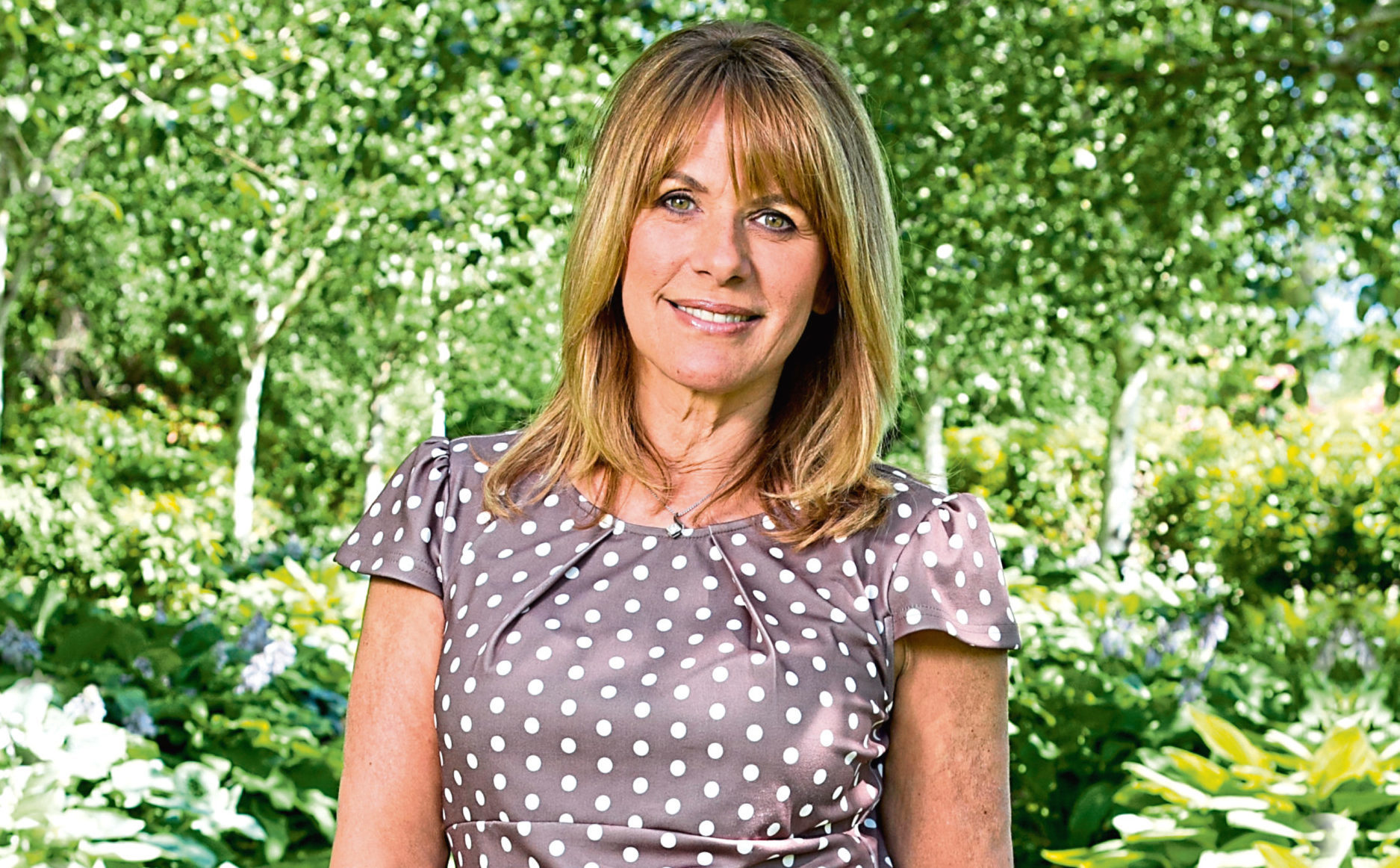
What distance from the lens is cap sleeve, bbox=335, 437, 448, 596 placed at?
159 cm

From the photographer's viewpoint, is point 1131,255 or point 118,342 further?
point 118,342

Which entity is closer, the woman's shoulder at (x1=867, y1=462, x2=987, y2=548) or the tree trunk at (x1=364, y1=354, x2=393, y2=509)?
the woman's shoulder at (x1=867, y1=462, x2=987, y2=548)

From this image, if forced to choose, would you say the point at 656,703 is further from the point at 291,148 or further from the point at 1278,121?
the point at 291,148

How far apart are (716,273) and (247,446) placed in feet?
33.3

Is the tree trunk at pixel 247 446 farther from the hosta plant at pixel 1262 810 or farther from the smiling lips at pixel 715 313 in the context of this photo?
the smiling lips at pixel 715 313

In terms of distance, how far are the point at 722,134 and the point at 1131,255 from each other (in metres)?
4.94

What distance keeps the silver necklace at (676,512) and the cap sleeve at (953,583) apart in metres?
0.24

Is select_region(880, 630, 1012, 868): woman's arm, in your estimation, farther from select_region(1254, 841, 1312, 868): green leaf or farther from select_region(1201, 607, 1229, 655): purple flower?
select_region(1201, 607, 1229, 655): purple flower

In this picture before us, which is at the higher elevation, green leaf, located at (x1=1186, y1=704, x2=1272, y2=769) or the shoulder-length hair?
the shoulder-length hair

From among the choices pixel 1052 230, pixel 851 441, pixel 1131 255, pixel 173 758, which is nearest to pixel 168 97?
pixel 173 758

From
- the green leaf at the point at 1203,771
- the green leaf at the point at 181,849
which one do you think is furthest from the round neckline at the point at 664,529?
the green leaf at the point at 1203,771

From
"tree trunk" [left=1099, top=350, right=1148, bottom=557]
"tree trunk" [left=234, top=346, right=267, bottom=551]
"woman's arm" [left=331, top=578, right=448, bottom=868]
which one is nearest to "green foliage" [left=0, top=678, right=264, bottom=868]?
"woman's arm" [left=331, top=578, right=448, bottom=868]

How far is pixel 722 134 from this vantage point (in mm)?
1532

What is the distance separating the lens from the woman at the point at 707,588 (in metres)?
1.45
